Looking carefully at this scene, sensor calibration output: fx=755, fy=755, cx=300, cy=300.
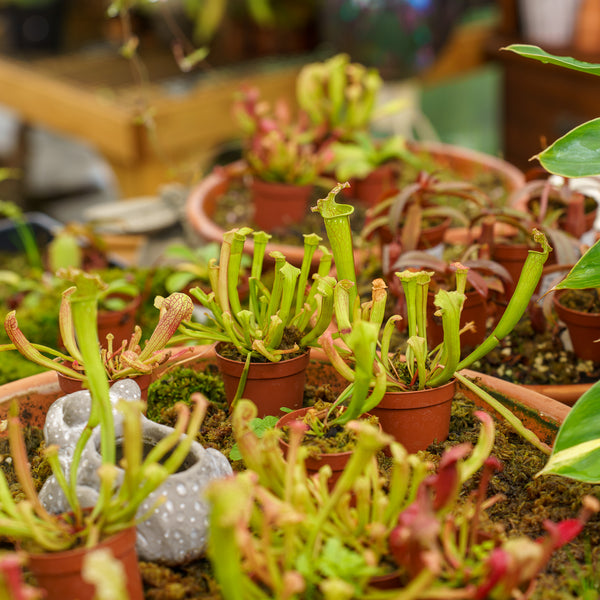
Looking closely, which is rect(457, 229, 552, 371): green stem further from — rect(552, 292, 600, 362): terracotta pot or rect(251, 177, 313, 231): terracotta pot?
rect(251, 177, 313, 231): terracotta pot

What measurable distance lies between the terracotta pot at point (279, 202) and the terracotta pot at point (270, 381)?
695mm

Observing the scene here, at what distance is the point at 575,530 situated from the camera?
52 centimetres

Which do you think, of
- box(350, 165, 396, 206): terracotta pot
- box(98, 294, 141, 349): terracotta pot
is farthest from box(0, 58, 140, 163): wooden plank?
box(98, 294, 141, 349): terracotta pot

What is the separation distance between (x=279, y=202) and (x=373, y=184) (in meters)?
0.21

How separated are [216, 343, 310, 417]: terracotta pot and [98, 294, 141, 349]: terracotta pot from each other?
0.37m

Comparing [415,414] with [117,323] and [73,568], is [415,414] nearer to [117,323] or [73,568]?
[73,568]

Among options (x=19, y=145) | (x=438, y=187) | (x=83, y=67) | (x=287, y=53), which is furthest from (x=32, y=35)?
(x=438, y=187)

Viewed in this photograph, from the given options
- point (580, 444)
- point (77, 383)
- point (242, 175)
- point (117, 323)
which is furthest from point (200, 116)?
point (580, 444)

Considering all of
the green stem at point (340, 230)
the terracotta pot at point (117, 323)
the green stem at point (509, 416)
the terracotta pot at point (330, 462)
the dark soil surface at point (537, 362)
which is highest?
the green stem at point (340, 230)

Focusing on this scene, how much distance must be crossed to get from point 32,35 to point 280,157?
2.76m

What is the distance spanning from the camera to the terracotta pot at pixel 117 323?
3.71 feet

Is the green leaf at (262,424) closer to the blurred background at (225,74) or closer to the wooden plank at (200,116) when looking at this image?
the blurred background at (225,74)

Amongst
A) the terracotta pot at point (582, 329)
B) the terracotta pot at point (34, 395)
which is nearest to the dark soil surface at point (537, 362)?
the terracotta pot at point (582, 329)

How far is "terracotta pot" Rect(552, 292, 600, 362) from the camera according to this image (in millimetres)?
949
